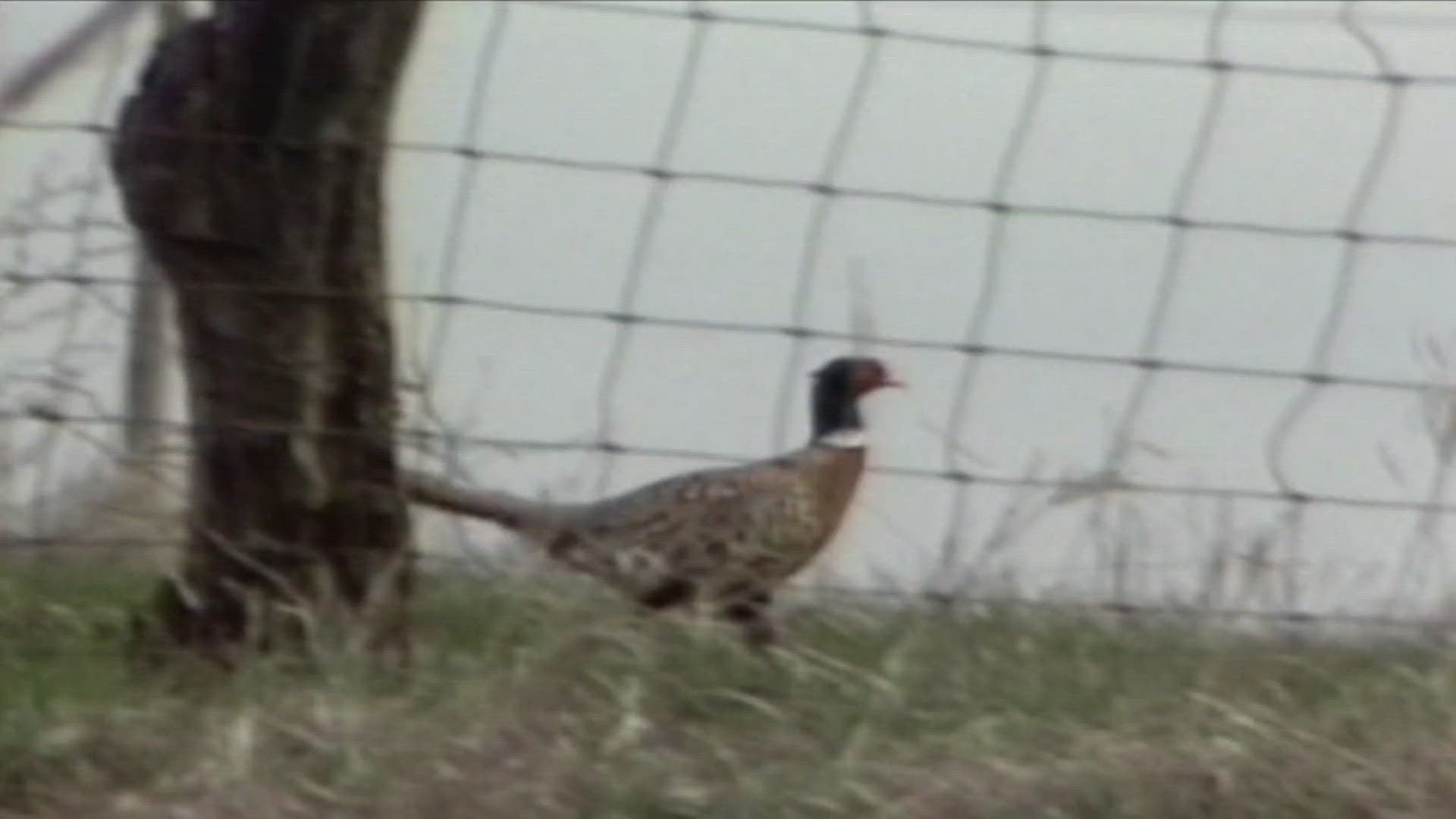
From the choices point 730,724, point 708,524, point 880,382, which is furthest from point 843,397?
point 730,724

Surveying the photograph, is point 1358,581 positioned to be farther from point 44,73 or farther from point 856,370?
point 44,73

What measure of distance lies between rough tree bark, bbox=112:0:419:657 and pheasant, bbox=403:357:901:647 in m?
0.17

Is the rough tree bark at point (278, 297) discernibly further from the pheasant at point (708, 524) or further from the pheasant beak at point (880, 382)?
the pheasant beak at point (880, 382)

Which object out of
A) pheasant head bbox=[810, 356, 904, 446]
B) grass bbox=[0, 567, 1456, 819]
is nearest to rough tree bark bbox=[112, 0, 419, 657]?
grass bbox=[0, 567, 1456, 819]

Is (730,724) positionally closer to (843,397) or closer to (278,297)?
(278,297)

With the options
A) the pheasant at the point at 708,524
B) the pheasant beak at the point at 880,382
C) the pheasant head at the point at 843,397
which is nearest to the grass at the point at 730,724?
the pheasant at the point at 708,524

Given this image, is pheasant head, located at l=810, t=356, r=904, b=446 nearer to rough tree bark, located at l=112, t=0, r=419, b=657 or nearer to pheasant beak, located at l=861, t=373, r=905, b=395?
pheasant beak, located at l=861, t=373, r=905, b=395

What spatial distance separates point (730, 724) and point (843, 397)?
3.07 ft

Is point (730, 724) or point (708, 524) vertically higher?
point (708, 524)

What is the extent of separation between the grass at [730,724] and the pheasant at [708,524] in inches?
3.1

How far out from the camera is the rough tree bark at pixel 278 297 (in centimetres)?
480

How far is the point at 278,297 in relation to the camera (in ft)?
15.9

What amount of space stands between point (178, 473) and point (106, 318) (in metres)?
0.65

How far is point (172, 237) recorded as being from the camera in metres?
4.84
